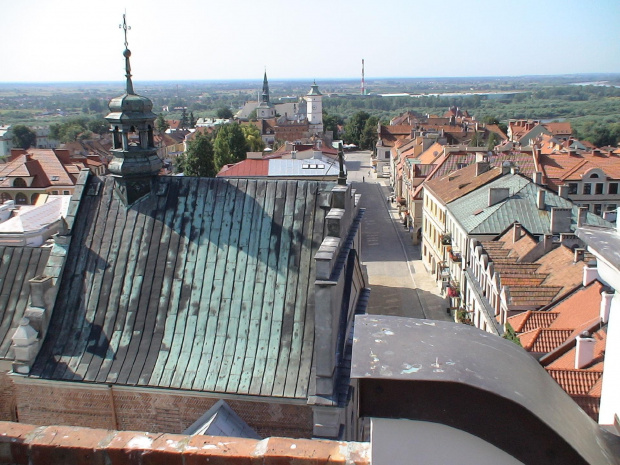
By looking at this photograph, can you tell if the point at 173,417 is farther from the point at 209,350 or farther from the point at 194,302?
the point at 194,302

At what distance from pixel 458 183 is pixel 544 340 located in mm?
28377

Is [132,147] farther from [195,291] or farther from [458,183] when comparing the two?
[458,183]

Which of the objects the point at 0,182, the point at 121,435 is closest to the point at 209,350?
the point at 121,435

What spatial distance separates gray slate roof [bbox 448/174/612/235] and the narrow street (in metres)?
6.36

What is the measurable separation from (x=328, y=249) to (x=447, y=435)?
889cm

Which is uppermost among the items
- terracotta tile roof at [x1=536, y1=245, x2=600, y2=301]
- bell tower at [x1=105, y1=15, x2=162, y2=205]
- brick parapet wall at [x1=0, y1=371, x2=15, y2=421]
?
Result: bell tower at [x1=105, y1=15, x2=162, y2=205]

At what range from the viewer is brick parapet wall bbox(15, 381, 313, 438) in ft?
43.1

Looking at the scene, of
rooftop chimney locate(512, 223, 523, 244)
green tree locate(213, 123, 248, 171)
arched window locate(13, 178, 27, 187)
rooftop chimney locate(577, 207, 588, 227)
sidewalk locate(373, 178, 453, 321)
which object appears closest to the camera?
rooftop chimney locate(512, 223, 523, 244)

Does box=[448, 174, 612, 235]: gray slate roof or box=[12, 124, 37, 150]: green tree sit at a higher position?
box=[448, 174, 612, 235]: gray slate roof

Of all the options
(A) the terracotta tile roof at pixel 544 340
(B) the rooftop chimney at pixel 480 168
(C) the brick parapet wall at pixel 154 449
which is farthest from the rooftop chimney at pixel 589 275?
(B) the rooftop chimney at pixel 480 168

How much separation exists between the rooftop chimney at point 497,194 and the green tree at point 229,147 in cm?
5490

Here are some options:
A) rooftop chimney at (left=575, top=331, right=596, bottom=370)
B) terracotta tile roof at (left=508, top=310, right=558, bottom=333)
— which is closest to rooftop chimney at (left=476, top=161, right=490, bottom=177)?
terracotta tile roof at (left=508, top=310, right=558, bottom=333)

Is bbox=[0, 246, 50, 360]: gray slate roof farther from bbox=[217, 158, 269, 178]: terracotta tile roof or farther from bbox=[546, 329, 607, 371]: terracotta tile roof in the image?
bbox=[217, 158, 269, 178]: terracotta tile roof

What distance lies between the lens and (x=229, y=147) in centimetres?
9256
